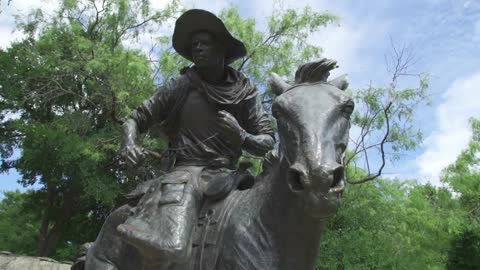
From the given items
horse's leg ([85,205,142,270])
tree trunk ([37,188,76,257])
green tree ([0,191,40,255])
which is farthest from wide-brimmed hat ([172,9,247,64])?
green tree ([0,191,40,255])

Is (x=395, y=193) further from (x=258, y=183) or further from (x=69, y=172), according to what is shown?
(x=258, y=183)

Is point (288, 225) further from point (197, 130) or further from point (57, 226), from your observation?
point (57, 226)

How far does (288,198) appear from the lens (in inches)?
114

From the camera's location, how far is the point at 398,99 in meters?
16.4

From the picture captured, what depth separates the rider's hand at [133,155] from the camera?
11.5 ft

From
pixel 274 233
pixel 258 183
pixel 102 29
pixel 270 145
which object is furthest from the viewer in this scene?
pixel 102 29

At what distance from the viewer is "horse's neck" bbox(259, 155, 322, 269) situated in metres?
2.82

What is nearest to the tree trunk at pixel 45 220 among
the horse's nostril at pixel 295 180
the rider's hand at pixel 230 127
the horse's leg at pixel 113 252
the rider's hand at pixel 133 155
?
the horse's leg at pixel 113 252

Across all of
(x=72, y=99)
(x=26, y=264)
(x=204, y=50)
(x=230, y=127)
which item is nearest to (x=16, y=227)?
(x=72, y=99)

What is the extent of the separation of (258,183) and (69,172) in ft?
47.5

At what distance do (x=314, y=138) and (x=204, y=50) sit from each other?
1579 mm

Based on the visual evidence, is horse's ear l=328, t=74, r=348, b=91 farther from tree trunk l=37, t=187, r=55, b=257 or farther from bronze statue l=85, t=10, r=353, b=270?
tree trunk l=37, t=187, r=55, b=257

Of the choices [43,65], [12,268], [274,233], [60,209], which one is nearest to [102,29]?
[43,65]

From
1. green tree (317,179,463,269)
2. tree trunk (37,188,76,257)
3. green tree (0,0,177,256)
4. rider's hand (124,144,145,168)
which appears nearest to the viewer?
rider's hand (124,144,145,168)
